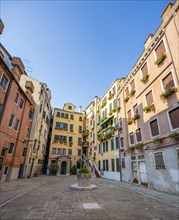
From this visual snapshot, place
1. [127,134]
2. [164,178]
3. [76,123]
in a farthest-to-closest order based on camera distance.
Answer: [76,123] < [127,134] < [164,178]

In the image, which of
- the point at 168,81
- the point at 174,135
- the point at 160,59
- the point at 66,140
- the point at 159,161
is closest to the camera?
the point at 174,135

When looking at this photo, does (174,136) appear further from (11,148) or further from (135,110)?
(11,148)

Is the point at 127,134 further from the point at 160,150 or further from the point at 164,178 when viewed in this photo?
the point at 164,178

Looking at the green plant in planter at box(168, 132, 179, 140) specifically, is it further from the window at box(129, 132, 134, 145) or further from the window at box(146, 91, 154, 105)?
the window at box(129, 132, 134, 145)

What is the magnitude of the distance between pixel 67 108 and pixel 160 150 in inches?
1168

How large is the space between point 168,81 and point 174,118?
11.3ft

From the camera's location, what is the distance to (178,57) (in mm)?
10328

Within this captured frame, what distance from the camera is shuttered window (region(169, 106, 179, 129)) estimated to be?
9983 mm

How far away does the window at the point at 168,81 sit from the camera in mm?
10980

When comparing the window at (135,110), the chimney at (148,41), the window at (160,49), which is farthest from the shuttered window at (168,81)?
the chimney at (148,41)

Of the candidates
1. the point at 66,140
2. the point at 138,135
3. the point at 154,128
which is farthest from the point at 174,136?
the point at 66,140

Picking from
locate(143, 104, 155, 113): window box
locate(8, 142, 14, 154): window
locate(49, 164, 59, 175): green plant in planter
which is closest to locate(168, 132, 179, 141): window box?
locate(143, 104, 155, 113): window box

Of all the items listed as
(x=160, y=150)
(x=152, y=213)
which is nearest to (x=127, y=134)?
(x=160, y=150)

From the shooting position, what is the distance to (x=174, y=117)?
10.2 metres
